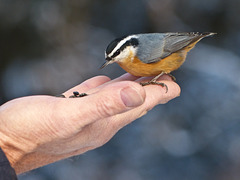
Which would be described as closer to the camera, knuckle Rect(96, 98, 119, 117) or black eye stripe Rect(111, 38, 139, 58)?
knuckle Rect(96, 98, 119, 117)

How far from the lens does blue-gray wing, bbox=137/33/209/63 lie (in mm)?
2516

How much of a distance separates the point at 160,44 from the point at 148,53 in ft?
0.52

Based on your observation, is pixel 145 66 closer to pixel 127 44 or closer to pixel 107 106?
pixel 127 44

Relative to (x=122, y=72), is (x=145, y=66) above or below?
above

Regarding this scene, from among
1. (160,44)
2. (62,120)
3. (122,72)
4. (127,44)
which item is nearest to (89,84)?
(127,44)

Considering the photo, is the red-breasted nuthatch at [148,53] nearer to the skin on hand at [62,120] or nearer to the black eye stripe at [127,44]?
the black eye stripe at [127,44]

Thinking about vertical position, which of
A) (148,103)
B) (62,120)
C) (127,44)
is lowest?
(148,103)

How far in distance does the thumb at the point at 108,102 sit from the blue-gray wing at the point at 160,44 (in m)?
0.93

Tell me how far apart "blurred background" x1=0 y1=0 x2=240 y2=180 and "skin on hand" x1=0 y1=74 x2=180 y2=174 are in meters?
1.90

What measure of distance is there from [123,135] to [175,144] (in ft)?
2.15

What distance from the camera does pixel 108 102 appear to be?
156cm

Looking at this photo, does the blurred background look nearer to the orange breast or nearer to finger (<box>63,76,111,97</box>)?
finger (<box>63,76,111,97</box>)

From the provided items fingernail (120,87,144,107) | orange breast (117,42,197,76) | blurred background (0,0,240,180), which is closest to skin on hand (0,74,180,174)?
fingernail (120,87,144,107)

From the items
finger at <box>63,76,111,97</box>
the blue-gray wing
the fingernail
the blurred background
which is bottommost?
the blurred background
